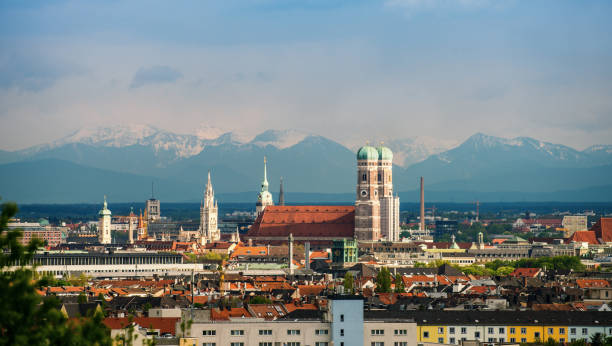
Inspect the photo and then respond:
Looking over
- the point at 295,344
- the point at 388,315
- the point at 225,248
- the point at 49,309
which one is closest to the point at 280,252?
the point at 225,248

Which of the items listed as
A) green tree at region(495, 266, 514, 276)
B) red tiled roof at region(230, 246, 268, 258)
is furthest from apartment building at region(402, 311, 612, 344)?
red tiled roof at region(230, 246, 268, 258)

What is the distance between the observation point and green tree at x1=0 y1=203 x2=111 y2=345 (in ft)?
93.1

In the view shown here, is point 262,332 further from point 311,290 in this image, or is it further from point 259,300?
point 311,290

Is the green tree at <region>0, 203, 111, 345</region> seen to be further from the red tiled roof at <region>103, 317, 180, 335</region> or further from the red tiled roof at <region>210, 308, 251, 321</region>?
the red tiled roof at <region>210, 308, 251, 321</region>

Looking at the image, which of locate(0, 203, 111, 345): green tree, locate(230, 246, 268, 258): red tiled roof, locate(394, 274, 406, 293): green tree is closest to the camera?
locate(0, 203, 111, 345): green tree

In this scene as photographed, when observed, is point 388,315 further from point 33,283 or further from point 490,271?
point 490,271

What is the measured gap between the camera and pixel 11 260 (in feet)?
96.6

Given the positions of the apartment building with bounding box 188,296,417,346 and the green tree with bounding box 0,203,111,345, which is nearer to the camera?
the green tree with bounding box 0,203,111,345

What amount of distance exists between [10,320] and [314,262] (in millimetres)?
130818

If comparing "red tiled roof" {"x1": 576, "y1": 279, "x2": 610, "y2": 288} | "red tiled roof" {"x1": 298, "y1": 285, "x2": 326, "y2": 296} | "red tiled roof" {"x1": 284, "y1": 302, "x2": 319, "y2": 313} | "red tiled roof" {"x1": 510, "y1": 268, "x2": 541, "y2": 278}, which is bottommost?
"red tiled roof" {"x1": 284, "y1": 302, "x2": 319, "y2": 313}

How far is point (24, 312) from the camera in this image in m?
28.8

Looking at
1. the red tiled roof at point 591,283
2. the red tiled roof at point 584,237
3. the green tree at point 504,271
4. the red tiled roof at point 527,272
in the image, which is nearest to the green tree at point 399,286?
the red tiled roof at point 591,283

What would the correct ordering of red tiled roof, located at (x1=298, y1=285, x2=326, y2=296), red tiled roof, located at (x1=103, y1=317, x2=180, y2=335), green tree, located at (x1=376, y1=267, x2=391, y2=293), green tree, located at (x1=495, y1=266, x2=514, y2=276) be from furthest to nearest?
green tree, located at (x1=495, y1=266, x2=514, y2=276) → green tree, located at (x1=376, y1=267, x2=391, y2=293) → red tiled roof, located at (x1=298, y1=285, x2=326, y2=296) → red tiled roof, located at (x1=103, y1=317, x2=180, y2=335)

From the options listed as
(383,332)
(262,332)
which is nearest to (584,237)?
(383,332)
